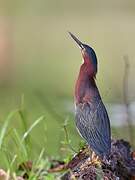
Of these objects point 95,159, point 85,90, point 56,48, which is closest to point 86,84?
point 85,90

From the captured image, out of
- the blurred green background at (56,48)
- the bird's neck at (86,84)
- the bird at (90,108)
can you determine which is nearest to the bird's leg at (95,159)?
the bird at (90,108)

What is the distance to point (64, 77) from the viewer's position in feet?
16.6

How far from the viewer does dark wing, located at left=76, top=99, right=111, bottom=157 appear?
1903 mm

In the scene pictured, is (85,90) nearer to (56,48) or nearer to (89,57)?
(89,57)

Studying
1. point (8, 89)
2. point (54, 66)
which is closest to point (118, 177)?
point (8, 89)

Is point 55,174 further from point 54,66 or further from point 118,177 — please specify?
point 54,66

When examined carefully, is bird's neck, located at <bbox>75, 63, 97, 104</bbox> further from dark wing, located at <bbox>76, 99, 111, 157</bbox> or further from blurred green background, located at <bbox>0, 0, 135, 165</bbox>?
blurred green background, located at <bbox>0, 0, 135, 165</bbox>

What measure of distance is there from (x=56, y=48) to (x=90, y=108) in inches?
148

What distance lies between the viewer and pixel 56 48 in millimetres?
5719

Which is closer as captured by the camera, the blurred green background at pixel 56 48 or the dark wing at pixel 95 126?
the dark wing at pixel 95 126

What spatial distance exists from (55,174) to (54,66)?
321cm

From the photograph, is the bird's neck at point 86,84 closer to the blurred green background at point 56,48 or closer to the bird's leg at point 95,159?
the bird's leg at point 95,159

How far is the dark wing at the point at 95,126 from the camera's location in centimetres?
190

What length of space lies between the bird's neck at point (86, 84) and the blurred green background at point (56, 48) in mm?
1943
